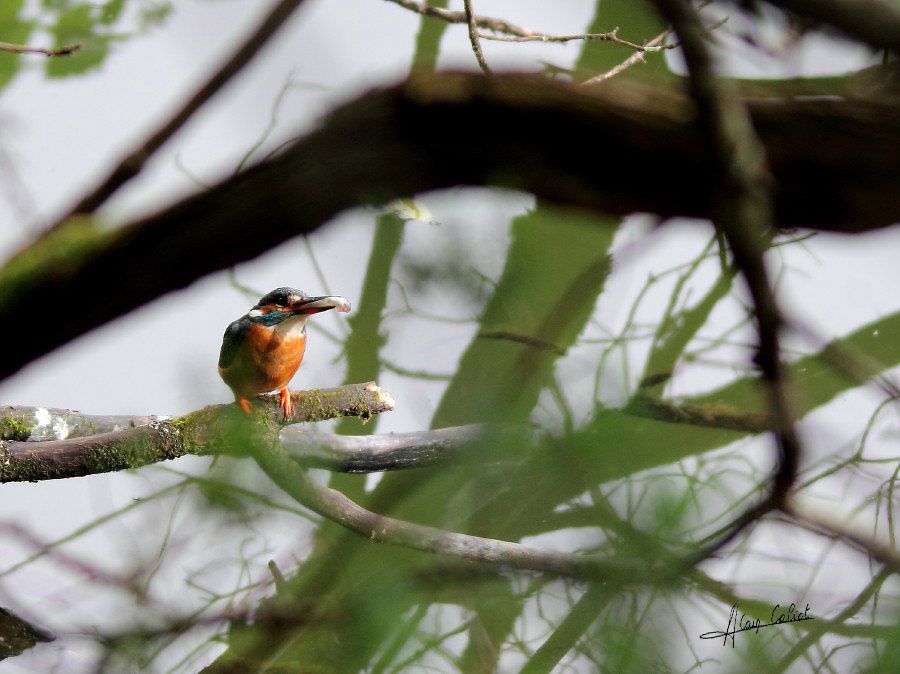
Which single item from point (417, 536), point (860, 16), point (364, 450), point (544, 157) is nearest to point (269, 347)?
point (364, 450)

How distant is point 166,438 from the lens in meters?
0.57

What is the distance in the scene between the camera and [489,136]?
76cm

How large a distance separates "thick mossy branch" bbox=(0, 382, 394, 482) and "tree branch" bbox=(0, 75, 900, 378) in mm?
178

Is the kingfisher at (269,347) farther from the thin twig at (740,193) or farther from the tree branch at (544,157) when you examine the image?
the thin twig at (740,193)

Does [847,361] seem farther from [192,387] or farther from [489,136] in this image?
[489,136]

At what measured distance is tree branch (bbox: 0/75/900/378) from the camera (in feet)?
2.20

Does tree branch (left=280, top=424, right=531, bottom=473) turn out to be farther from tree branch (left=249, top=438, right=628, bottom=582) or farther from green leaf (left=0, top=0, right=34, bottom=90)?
green leaf (left=0, top=0, right=34, bottom=90)

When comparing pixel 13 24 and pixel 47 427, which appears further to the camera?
pixel 13 24

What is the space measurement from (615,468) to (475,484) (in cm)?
9

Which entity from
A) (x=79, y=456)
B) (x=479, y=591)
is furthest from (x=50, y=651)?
(x=479, y=591)

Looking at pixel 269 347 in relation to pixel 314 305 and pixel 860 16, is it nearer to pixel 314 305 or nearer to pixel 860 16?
pixel 314 305

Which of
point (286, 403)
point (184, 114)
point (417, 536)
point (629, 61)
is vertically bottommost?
point (417, 536)
